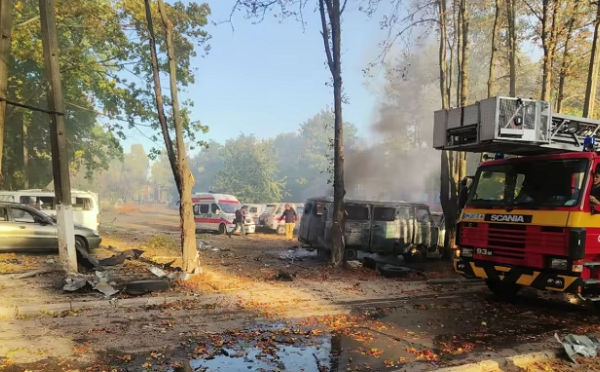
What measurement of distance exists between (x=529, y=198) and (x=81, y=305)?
25.0 feet

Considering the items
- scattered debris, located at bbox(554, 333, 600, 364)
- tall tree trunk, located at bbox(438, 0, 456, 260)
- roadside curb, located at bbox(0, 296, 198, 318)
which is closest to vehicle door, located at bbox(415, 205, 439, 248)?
tall tree trunk, located at bbox(438, 0, 456, 260)

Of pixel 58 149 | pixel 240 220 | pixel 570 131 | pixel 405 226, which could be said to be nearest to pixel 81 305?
pixel 58 149

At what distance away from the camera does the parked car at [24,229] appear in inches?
473

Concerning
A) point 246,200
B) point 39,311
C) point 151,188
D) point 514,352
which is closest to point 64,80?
point 39,311

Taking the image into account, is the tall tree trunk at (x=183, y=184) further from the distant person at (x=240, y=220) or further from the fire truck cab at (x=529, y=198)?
the distant person at (x=240, y=220)

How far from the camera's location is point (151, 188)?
118625 mm

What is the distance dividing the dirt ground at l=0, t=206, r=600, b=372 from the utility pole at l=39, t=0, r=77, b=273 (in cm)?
72

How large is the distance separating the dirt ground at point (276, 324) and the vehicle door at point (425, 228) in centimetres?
281

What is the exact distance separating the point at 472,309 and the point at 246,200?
45.7 meters

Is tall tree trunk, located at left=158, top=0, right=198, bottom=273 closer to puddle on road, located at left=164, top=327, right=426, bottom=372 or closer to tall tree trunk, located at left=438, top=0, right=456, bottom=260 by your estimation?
puddle on road, located at left=164, top=327, right=426, bottom=372

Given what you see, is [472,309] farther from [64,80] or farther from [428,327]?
[64,80]

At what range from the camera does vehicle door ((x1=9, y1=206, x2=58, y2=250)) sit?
1215cm

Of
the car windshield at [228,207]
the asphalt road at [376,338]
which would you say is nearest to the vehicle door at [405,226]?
the asphalt road at [376,338]

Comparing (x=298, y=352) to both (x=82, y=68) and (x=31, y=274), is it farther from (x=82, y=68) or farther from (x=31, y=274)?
(x=82, y=68)
